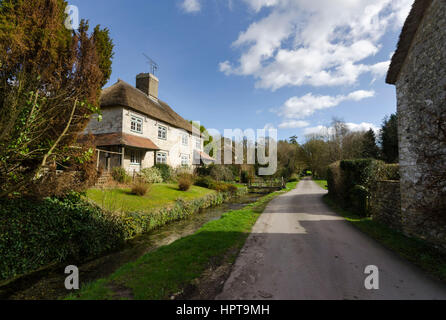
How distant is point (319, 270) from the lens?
4.30 meters

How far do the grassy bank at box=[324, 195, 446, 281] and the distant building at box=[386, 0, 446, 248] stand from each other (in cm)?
34

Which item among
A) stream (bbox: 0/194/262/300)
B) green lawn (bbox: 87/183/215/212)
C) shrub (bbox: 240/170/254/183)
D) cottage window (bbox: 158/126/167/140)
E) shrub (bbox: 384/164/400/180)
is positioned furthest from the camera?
shrub (bbox: 240/170/254/183)

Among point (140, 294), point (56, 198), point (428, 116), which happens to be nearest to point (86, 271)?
point (56, 198)

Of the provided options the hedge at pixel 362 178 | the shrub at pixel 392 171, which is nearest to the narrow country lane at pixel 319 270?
the hedge at pixel 362 178

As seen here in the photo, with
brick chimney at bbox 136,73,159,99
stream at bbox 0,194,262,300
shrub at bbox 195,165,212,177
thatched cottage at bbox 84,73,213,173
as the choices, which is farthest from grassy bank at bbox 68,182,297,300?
brick chimney at bbox 136,73,159,99

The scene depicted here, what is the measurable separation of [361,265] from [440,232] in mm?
2866

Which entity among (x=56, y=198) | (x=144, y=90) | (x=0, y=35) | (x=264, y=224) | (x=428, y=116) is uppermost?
(x=144, y=90)

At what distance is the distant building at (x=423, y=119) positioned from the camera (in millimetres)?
5492

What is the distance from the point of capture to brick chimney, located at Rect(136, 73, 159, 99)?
2327 centimetres

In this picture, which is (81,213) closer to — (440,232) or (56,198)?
(56,198)

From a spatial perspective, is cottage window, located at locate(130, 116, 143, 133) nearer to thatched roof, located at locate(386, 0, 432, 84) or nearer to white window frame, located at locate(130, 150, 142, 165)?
white window frame, located at locate(130, 150, 142, 165)

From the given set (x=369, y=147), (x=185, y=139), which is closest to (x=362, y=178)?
(x=185, y=139)

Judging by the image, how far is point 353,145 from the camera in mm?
33062
